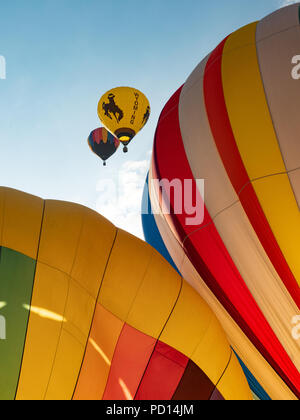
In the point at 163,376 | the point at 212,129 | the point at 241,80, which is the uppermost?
the point at 241,80

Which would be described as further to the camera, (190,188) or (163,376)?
(190,188)

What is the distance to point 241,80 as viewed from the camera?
267 centimetres

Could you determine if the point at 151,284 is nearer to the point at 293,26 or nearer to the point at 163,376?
the point at 163,376

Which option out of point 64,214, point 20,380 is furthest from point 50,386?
point 64,214

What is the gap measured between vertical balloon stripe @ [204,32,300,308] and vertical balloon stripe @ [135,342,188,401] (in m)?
0.88

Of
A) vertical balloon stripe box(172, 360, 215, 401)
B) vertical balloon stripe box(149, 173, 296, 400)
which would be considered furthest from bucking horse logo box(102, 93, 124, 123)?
vertical balloon stripe box(172, 360, 215, 401)

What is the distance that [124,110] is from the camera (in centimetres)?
656

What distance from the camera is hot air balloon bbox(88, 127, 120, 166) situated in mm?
8352

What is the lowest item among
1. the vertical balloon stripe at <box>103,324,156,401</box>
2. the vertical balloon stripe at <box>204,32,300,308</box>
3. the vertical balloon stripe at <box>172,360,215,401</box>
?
the vertical balloon stripe at <box>172,360,215,401</box>

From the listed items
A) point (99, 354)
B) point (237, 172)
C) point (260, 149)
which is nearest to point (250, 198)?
point (237, 172)

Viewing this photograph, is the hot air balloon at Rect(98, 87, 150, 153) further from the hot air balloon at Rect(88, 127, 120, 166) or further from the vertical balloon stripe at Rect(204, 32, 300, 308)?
the vertical balloon stripe at Rect(204, 32, 300, 308)

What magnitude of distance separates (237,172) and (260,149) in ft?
0.71

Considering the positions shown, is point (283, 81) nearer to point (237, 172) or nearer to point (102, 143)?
point (237, 172)
